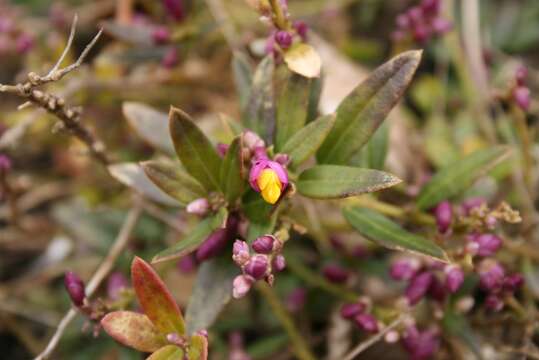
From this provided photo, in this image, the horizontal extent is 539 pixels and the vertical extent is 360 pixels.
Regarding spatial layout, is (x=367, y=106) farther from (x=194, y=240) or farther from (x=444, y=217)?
(x=194, y=240)

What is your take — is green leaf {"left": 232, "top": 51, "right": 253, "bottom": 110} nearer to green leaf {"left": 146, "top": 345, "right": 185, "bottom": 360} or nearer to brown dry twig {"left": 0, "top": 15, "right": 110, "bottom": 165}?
brown dry twig {"left": 0, "top": 15, "right": 110, "bottom": 165}

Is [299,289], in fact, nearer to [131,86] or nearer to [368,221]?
[368,221]

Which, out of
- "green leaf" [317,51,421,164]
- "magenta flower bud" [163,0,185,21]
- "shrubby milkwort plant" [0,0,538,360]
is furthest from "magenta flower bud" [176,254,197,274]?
"magenta flower bud" [163,0,185,21]

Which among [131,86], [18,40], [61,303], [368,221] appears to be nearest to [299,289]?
[368,221]

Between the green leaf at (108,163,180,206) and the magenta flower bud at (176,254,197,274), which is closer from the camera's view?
the green leaf at (108,163,180,206)

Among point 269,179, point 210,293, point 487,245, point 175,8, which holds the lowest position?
point 487,245

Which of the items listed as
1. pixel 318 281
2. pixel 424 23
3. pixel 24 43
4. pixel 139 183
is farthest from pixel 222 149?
pixel 24 43
